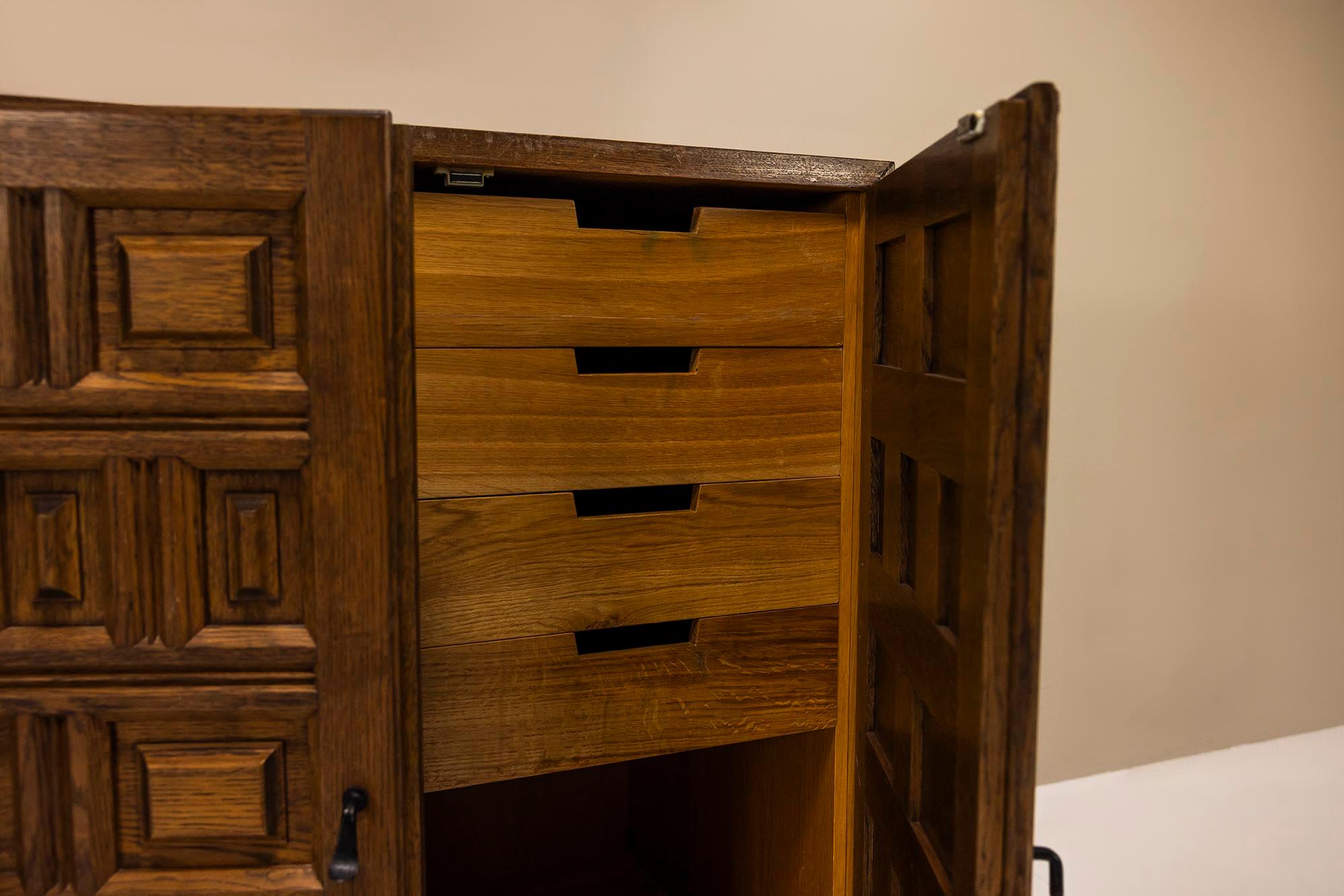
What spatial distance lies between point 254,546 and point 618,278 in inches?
14.6

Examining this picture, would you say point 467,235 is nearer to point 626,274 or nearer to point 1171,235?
point 626,274

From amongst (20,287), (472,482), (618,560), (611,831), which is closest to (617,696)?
(618,560)

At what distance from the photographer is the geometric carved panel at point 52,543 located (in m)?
0.66

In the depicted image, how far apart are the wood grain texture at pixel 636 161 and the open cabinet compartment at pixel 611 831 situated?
666 mm

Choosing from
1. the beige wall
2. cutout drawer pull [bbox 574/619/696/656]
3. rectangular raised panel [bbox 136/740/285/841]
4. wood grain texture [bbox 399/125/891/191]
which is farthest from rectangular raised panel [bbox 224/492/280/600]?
the beige wall

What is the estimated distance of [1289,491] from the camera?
1846 mm

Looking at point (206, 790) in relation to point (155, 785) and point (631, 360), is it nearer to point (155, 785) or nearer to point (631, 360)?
point (155, 785)

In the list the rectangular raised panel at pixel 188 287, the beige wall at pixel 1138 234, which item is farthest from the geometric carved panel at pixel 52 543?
the beige wall at pixel 1138 234

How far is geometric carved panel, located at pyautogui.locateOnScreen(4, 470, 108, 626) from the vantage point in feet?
2.16

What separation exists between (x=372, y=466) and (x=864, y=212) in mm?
514

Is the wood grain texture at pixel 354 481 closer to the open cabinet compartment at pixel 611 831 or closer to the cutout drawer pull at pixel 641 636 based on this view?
the cutout drawer pull at pixel 641 636

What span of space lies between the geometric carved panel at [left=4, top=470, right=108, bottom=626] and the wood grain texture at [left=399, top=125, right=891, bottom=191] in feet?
1.12

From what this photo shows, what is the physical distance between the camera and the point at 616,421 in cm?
87

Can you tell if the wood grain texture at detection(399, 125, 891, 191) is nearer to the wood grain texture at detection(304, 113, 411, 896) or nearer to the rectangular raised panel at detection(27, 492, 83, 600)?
the wood grain texture at detection(304, 113, 411, 896)
